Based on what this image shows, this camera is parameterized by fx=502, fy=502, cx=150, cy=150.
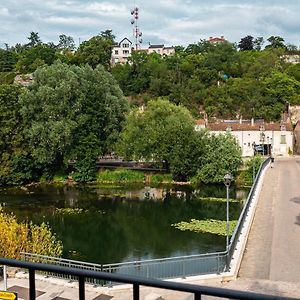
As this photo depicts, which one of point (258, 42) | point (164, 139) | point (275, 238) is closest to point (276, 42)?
point (258, 42)

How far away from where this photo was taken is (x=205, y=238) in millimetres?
27000

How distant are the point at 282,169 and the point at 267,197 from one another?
1621 cm

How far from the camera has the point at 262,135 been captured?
5372cm

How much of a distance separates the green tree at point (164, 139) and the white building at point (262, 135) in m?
7.48

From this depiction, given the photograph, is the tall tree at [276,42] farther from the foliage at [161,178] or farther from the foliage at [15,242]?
the foliage at [15,242]

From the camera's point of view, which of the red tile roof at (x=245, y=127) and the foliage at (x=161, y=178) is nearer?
the foliage at (x=161, y=178)

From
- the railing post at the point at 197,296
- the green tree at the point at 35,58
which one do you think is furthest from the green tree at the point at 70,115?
the railing post at the point at 197,296

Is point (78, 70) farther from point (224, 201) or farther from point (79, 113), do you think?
point (224, 201)

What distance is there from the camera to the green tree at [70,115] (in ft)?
148

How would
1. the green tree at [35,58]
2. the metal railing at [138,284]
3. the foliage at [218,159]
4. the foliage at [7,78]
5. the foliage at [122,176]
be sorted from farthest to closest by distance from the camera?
the green tree at [35,58] < the foliage at [7,78] < the foliage at [122,176] < the foliage at [218,159] < the metal railing at [138,284]

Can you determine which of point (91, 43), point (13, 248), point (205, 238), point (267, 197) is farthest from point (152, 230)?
point (91, 43)

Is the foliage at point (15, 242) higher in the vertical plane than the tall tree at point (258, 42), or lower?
lower

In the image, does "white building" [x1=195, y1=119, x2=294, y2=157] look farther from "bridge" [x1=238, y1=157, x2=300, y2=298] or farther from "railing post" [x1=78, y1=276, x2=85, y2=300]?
"railing post" [x1=78, y1=276, x2=85, y2=300]

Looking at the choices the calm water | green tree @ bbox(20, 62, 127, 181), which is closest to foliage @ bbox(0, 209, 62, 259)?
the calm water
